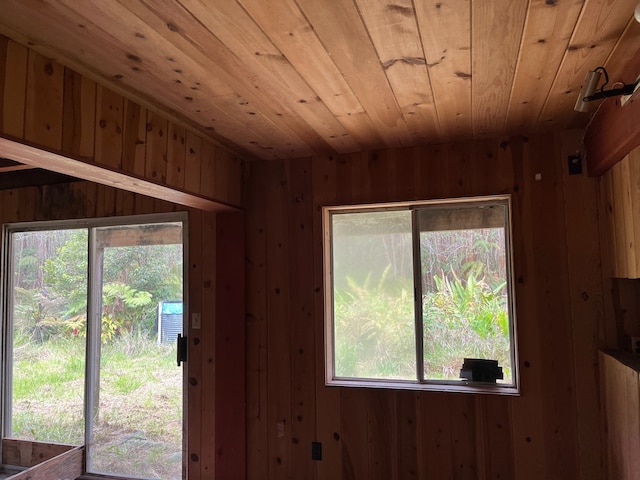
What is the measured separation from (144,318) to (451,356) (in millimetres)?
2258

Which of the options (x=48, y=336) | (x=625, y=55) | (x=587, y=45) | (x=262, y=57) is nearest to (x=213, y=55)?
(x=262, y=57)

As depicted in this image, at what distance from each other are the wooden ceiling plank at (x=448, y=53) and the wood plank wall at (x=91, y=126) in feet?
4.47

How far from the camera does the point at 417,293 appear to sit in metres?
2.97

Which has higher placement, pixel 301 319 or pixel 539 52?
pixel 539 52

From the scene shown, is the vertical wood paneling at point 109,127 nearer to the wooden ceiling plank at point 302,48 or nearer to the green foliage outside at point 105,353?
the wooden ceiling plank at point 302,48

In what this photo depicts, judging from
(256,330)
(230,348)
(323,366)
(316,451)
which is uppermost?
(256,330)

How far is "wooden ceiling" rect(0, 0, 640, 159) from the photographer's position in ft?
4.74

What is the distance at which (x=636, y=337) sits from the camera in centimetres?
245

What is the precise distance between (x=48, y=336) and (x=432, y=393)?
9.90 ft

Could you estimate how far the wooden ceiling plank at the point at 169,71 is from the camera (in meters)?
1.47

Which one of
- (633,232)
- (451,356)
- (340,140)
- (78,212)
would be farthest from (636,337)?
(78,212)

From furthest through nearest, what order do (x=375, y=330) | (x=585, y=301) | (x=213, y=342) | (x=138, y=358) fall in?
(x=138, y=358)
(x=213, y=342)
(x=375, y=330)
(x=585, y=301)

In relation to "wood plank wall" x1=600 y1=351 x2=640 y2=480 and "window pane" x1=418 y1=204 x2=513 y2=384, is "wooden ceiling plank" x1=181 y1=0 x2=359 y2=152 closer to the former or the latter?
"window pane" x1=418 y1=204 x2=513 y2=384

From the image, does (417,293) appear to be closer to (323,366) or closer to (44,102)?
(323,366)
